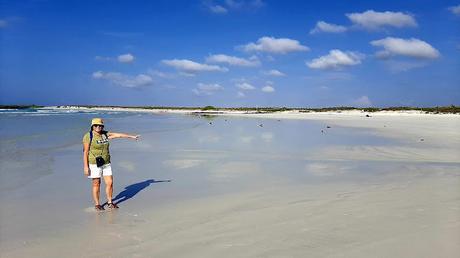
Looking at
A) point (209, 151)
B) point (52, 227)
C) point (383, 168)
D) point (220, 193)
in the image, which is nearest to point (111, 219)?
point (52, 227)

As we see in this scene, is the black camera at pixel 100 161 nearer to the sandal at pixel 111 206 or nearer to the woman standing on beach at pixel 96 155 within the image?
the woman standing on beach at pixel 96 155

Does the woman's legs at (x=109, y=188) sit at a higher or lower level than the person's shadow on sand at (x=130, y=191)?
higher

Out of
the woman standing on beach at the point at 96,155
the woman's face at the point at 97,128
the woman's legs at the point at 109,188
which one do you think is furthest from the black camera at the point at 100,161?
the woman's face at the point at 97,128

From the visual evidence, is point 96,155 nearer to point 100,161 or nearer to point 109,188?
point 100,161

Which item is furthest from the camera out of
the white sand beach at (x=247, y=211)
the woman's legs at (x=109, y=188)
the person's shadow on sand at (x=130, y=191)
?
the person's shadow on sand at (x=130, y=191)

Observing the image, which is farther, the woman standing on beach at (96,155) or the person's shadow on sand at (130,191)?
the person's shadow on sand at (130,191)

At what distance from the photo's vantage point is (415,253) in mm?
4758

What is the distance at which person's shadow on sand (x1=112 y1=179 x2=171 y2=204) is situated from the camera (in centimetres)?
832

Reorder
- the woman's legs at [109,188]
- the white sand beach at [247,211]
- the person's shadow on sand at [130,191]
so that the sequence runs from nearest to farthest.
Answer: the white sand beach at [247,211], the woman's legs at [109,188], the person's shadow on sand at [130,191]

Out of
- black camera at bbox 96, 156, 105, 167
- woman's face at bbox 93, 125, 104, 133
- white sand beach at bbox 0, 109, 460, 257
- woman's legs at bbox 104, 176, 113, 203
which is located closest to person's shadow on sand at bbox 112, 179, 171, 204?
white sand beach at bbox 0, 109, 460, 257

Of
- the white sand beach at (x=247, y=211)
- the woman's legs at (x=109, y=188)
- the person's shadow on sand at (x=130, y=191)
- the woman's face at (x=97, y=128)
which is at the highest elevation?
the woman's face at (x=97, y=128)

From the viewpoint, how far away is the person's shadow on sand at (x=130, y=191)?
832cm

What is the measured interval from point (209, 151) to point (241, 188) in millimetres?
6806

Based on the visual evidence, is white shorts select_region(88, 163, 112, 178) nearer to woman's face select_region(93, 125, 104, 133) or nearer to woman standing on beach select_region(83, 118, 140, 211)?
woman standing on beach select_region(83, 118, 140, 211)
